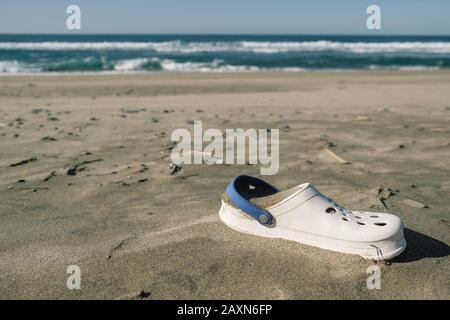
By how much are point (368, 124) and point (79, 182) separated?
166 inches

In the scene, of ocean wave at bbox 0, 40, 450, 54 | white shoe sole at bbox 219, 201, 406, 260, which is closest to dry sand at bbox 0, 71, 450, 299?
white shoe sole at bbox 219, 201, 406, 260

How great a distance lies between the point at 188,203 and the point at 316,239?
109cm

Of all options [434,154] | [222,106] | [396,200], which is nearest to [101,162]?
[396,200]

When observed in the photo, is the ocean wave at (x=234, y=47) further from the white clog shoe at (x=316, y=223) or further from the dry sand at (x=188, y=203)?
the white clog shoe at (x=316, y=223)

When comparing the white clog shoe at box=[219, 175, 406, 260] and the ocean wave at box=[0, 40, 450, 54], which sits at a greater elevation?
the ocean wave at box=[0, 40, 450, 54]

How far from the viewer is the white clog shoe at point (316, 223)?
214cm

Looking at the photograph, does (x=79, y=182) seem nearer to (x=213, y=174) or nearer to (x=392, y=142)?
(x=213, y=174)

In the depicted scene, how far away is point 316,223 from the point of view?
2.28m

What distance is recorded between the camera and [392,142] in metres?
5.09

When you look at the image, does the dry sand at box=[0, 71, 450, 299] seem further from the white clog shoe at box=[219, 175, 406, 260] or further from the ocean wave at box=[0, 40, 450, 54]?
the ocean wave at box=[0, 40, 450, 54]

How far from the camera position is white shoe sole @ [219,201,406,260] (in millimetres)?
2135

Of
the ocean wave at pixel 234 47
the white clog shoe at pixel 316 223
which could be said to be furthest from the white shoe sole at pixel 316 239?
the ocean wave at pixel 234 47
